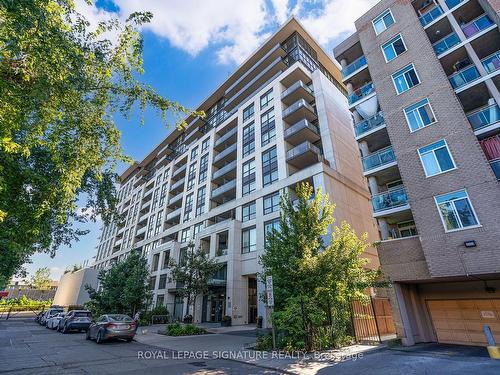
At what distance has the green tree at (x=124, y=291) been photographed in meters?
25.5

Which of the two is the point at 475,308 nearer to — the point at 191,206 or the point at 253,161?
the point at 253,161

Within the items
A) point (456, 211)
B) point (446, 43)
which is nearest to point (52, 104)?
point (456, 211)

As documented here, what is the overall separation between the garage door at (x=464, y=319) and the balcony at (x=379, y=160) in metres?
8.47

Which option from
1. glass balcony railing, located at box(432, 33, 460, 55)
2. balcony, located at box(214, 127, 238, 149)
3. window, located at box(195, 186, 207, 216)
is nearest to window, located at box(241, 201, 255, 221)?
window, located at box(195, 186, 207, 216)

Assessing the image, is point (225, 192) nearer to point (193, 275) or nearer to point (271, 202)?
point (271, 202)

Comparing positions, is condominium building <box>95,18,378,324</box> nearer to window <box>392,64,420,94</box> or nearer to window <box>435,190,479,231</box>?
window <box>392,64,420,94</box>

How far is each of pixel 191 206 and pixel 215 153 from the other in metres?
9.10

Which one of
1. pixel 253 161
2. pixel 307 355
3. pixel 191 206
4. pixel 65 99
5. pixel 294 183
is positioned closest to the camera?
pixel 65 99

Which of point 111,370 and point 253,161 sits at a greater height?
point 253,161

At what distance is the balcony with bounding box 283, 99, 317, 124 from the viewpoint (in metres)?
29.0

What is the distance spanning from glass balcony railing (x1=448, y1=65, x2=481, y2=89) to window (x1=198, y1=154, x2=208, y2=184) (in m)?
31.8

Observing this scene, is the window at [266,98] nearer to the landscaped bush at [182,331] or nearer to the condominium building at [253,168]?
the condominium building at [253,168]

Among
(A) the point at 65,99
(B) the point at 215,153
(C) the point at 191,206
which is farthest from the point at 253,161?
(A) the point at 65,99

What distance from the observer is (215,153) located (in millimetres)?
41625
